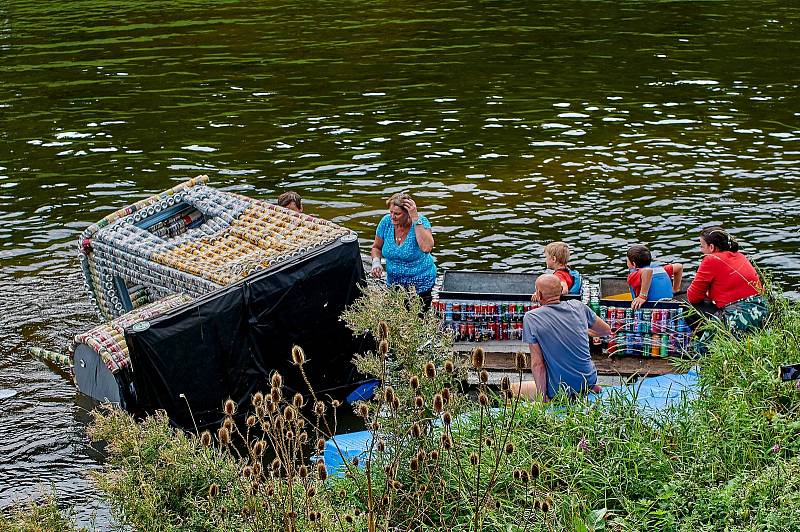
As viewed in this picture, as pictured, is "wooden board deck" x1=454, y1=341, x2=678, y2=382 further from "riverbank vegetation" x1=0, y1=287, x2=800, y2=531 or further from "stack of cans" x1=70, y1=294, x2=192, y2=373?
"stack of cans" x1=70, y1=294, x2=192, y2=373

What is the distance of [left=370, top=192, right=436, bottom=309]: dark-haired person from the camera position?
35.2 ft

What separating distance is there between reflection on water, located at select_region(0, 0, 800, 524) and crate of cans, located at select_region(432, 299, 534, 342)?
320 cm

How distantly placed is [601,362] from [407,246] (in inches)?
90.6

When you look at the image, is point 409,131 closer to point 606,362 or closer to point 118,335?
point 606,362

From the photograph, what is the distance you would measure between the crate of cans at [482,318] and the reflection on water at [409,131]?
10.5 ft

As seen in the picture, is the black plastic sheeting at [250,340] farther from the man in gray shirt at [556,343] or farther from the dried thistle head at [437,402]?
the dried thistle head at [437,402]

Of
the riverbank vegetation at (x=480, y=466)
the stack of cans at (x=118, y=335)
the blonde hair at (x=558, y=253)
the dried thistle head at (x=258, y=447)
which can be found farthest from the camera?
the blonde hair at (x=558, y=253)

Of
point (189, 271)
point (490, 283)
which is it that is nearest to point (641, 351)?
point (490, 283)

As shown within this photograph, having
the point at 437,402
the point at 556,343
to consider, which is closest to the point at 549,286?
the point at 556,343

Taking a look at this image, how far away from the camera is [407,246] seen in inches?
427

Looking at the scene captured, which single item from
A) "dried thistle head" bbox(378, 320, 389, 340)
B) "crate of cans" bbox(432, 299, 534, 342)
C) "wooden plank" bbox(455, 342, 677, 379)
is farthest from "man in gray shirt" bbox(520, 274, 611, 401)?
"dried thistle head" bbox(378, 320, 389, 340)

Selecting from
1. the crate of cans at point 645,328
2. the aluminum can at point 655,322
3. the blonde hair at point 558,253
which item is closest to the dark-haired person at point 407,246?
the blonde hair at point 558,253

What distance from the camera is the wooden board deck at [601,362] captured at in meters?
10.2

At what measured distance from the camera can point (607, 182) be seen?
1714cm
